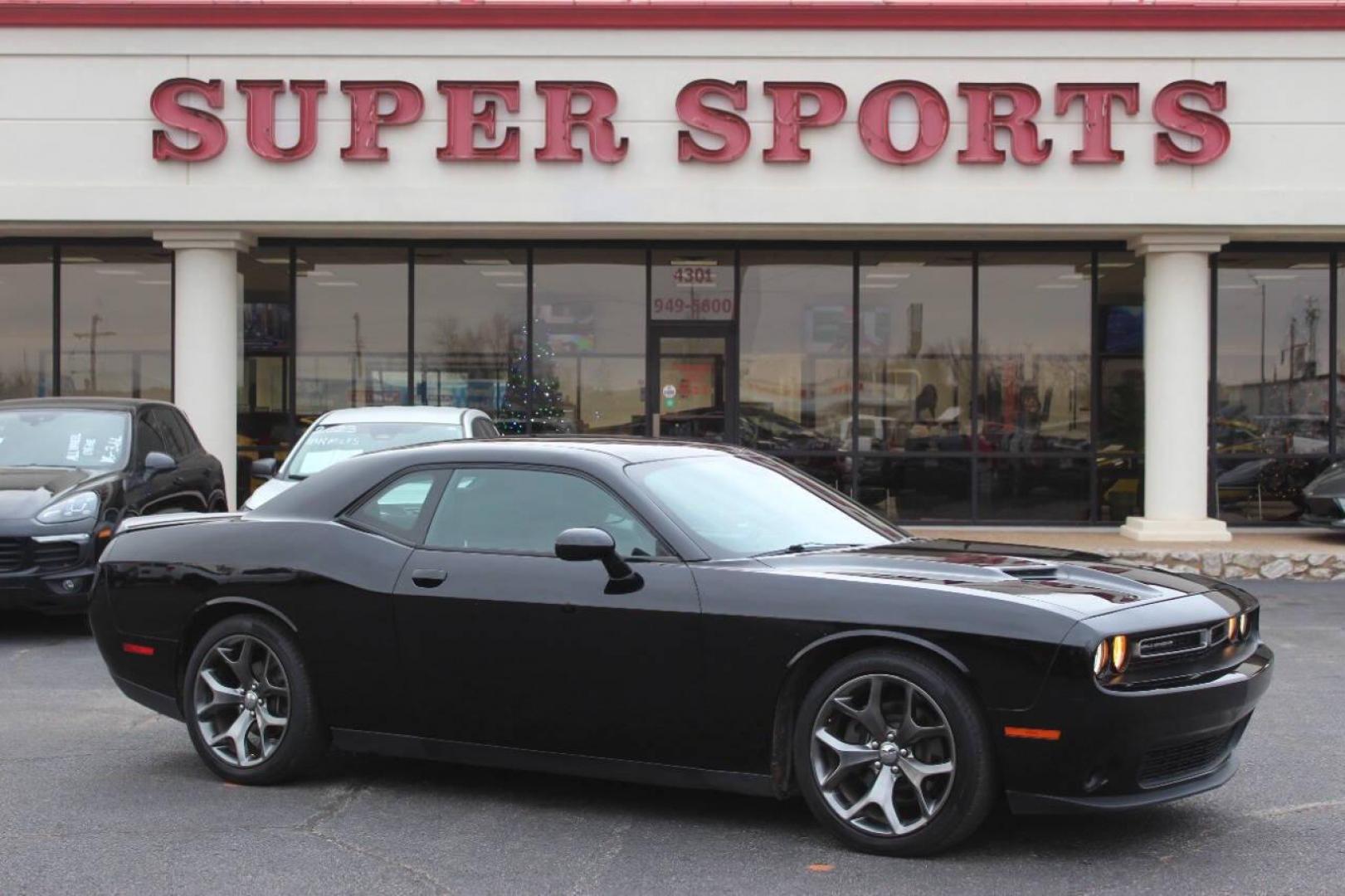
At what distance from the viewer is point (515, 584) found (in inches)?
214

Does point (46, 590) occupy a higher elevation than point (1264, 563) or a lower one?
higher

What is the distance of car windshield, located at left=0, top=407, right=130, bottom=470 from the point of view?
10547mm

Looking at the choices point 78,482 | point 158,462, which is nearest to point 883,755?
point 78,482

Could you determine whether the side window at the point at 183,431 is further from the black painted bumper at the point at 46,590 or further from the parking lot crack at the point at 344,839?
the parking lot crack at the point at 344,839

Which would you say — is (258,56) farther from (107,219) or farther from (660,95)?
(660,95)

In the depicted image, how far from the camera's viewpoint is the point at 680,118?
15.8 m

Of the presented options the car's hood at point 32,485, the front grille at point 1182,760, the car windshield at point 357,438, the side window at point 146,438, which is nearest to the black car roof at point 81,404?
the side window at point 146,438

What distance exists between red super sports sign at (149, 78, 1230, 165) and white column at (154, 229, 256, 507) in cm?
95

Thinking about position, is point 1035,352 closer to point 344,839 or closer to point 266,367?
point 266,367

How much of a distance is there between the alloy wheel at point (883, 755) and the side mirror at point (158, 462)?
6.99m

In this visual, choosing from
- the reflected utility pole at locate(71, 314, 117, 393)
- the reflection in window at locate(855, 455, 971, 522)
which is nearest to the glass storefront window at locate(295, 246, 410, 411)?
the reflected utility pole at locate(71, 314, 117, 393)

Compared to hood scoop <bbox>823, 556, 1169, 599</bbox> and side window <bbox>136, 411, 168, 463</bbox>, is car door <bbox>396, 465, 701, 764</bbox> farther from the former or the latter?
side window <bbox>136, 411, 168, 463</bbox>

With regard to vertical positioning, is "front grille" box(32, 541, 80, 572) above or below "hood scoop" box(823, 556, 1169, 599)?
below

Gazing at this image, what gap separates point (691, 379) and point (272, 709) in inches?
476
